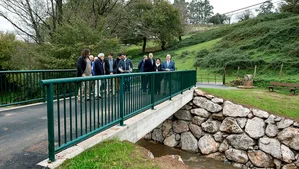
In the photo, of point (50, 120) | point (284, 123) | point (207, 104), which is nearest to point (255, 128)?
point (284, 123)

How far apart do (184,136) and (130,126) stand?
286 inches

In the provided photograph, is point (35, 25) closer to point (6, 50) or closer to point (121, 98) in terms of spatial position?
point (6, 50)

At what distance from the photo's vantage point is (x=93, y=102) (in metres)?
3.95

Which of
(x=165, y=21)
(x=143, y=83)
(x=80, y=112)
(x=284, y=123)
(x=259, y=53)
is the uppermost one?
(x=165, y=21)

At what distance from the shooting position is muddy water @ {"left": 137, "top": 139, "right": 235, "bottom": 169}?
965 centimetres

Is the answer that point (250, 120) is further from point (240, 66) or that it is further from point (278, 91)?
point (240, 66)

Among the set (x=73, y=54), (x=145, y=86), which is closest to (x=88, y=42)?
(x=73, y=54)

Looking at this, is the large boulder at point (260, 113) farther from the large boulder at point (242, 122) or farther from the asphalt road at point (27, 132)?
the asphalt road at point (27, 132)

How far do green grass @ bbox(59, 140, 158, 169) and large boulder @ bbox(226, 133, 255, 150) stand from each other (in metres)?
7.55

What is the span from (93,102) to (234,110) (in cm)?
860

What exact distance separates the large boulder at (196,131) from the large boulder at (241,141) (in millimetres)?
1376

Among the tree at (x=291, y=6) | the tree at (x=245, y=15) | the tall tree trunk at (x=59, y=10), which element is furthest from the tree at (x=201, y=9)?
the tall tree trunk at (x=59, y=10)

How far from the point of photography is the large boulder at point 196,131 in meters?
11.3

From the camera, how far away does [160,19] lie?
39156 mm
